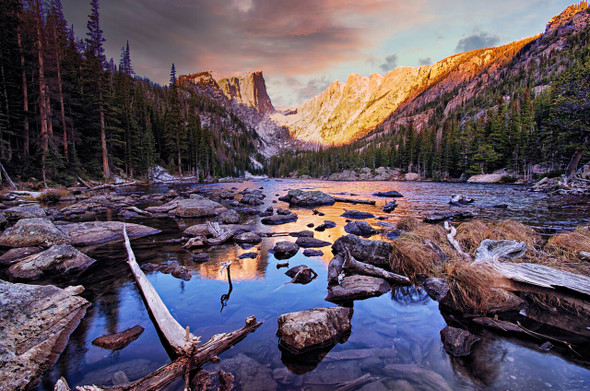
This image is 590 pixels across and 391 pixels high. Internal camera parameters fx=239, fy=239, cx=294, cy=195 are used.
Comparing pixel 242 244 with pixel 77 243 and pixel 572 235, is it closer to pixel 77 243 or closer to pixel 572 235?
pixel 77 243

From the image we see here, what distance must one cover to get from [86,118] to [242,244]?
136 feet

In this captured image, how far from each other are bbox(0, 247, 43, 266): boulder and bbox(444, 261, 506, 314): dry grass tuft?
12.9 m

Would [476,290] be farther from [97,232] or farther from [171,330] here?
[97,232]

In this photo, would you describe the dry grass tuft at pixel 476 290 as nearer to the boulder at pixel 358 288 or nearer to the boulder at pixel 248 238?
the boulder at pixel 358 288

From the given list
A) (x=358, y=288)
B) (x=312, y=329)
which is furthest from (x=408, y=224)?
(x=312, y=329)

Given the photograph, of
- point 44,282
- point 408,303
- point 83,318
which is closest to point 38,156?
point 44,282

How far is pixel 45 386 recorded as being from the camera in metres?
3.36

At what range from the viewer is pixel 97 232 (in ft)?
36.8

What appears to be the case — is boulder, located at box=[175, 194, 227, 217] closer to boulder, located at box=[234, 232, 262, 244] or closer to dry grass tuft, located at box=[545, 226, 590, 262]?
boulder, located at box=[234, 232, 262, 244]

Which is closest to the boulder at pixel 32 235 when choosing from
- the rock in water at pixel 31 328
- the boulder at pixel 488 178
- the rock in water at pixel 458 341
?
the rock in water at pixel 31 328

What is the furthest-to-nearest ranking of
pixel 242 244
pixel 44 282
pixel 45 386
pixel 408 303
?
pixel 242 244
pixel 44 282
pixel 408 303
pixel 45 386

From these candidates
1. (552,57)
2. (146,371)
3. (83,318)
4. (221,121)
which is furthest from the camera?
(221,121)

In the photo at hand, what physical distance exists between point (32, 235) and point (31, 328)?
7.75 meters

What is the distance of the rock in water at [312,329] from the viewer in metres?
4.21
